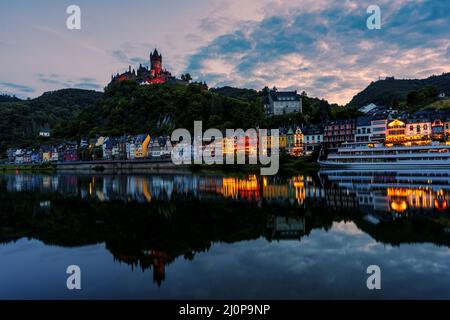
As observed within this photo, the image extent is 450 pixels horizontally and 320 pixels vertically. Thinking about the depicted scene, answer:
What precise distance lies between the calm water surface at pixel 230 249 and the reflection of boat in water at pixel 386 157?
149ft

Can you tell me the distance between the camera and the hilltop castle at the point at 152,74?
17500cm

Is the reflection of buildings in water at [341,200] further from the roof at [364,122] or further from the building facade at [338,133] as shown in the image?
the roof at [364,122]

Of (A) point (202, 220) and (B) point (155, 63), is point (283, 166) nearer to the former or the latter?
(A) point (202, 220)

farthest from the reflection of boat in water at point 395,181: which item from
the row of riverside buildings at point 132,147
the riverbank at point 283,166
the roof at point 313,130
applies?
the row of riverside buildings at point 132,147

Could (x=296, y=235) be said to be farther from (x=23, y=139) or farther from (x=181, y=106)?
(x=23, y=139)

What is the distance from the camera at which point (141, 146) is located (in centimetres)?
11094

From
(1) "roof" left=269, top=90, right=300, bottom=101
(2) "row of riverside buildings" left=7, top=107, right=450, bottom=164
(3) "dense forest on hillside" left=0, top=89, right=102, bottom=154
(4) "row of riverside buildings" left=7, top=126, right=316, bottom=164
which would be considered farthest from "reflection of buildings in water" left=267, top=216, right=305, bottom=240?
(3) "dense forest on hillside" left=0, top=89, right=102, bottom=154

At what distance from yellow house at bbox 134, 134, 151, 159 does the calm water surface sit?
8349cm

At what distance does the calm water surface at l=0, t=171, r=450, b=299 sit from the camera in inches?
424

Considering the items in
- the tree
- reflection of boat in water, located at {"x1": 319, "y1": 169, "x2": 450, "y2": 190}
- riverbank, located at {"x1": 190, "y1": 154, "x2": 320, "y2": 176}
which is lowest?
reflection of boat in water, located at {"x1": 319, "y1": 169, "x2": 450, "y2": 190}

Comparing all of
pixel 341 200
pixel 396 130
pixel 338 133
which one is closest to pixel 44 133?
pixel 338 133

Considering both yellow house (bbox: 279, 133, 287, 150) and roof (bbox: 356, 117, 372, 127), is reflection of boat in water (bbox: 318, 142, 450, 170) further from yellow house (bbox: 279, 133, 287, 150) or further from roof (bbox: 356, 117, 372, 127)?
yellow house (bbox: 279, 133, 287, 150)

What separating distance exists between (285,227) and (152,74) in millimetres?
167984

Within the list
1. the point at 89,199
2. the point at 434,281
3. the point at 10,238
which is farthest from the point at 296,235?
the point at 89,199
